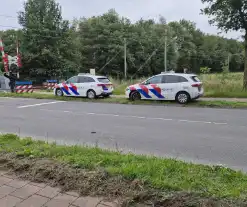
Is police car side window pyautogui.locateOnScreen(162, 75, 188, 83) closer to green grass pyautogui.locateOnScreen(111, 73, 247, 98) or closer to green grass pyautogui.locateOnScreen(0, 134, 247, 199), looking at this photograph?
green grass pyautogui.locateOnScreen(111, 73, 247, 98)

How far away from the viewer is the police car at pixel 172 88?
43.0ft

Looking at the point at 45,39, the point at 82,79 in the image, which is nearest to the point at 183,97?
the point at 82,79

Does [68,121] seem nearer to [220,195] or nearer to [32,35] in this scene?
[220,195]

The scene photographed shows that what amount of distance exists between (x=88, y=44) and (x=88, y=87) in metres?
Answer: 30.7

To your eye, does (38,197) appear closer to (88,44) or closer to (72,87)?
(72,87)

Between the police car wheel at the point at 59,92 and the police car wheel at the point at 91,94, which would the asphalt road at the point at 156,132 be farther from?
the police car wheel at the point at 59,92

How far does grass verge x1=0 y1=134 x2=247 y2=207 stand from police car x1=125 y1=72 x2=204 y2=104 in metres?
9.44

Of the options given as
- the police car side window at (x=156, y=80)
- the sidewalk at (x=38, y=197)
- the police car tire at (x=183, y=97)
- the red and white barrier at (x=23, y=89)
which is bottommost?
the sidewalk at (x=38, y=197)

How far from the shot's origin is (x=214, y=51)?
76.6 meters

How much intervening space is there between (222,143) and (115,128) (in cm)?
319

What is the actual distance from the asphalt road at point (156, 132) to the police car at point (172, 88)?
3085 mm

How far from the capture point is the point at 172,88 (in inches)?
529

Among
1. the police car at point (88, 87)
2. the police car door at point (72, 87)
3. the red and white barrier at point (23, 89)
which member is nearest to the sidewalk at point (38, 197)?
the police car at point (88, 87)

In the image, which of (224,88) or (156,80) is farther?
(224,88)
